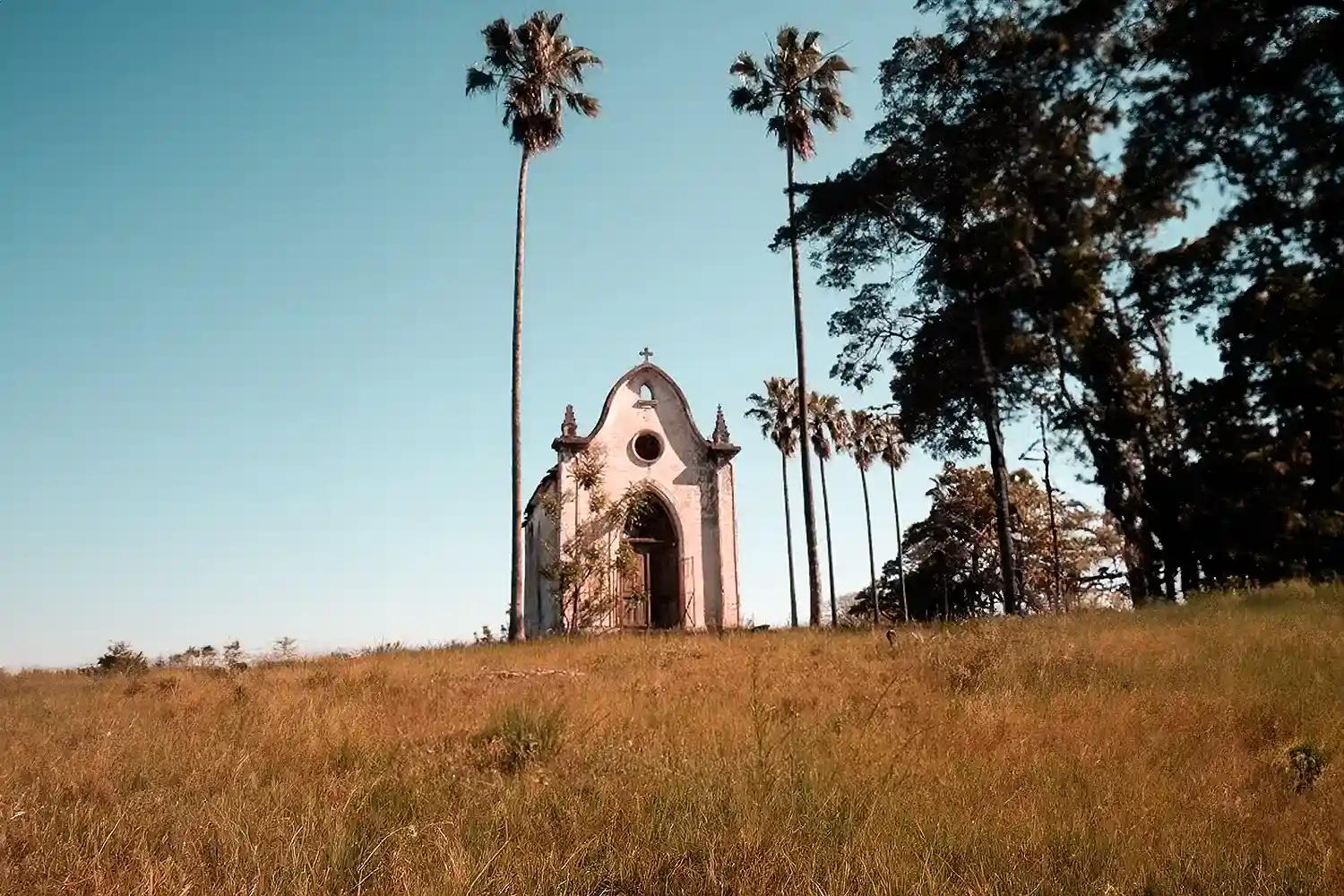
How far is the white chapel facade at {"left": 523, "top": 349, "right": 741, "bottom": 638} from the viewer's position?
84.7ft

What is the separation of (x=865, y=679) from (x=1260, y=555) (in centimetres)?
1586

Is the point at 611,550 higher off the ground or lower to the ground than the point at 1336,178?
lower

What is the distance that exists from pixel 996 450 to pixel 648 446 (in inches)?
417

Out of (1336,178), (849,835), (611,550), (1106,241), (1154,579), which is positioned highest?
(1106,241)

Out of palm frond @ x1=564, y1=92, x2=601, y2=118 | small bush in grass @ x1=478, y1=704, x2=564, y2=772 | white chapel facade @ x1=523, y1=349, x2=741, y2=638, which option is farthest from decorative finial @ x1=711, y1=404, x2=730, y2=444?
small bush in grass @ x1=478, y1=704, x2=564, y2=772

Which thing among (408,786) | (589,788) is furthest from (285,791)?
(589,788)

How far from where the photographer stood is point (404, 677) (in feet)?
38.8

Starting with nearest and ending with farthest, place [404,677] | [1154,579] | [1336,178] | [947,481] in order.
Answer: [404,677], [1336,178], [1154,579], [947,481]

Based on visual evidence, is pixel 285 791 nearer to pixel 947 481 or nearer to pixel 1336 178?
pixel 1336 178

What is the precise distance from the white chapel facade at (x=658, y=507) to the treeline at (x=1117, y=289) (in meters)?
6.01

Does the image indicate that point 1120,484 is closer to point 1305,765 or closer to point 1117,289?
point 1117,289

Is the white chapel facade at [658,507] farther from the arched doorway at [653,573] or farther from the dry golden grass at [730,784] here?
the dry golden grass at [730,784]

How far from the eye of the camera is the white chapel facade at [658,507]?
1016 inches

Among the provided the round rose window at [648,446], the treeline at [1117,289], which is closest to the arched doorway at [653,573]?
the round rose window at [648,446]
